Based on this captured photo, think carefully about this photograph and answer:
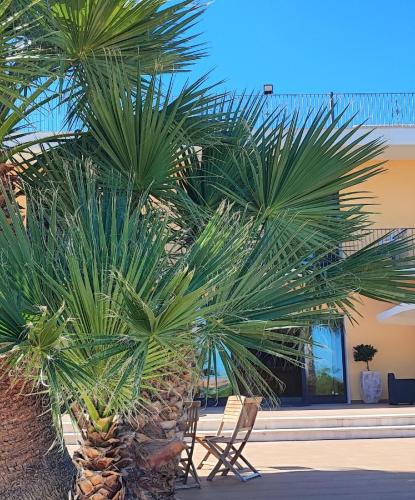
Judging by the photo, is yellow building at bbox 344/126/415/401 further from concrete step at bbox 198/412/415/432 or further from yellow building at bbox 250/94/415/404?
concrete step at bbox 198/412/415/432

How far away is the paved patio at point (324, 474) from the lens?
5.87 metres

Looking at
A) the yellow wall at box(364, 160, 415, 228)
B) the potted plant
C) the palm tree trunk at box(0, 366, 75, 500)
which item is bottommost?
the potted plant

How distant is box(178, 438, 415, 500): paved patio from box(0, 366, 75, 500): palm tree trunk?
1955 mm

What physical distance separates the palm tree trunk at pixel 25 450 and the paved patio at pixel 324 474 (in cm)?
195

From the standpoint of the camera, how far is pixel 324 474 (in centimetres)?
703

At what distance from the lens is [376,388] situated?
16188 mm

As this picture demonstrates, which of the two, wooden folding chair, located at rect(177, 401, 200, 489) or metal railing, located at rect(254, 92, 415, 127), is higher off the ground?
metal railing, located at rect(254, 92, 415, 127)

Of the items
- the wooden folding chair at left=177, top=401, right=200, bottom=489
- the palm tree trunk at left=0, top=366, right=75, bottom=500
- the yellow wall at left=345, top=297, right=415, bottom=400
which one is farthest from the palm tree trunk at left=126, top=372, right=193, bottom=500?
the yellow wall at left=345, top=297, right=415, bottom=400

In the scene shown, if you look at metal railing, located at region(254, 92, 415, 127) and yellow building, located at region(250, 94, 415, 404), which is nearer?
metal railing, located at region(254, 92, 415, 127)

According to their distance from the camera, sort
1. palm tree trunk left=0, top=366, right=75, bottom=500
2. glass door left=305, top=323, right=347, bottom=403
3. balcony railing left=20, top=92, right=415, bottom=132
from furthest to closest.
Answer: glass door left=305, top=323, right=347, bottom=403 < balcony railing left=20, top=92, right=415, bottom=132 < palm tree trunk left=0, top=366, right=75, bottom=500

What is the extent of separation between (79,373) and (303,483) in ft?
A: 14.1

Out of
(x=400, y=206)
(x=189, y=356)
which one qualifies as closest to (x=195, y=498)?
(x=189, y=356)

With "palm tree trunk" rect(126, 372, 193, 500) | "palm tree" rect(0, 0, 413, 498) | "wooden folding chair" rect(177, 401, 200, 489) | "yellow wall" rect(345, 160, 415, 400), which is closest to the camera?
"palm tree" rect(0, 0, 413, 498)

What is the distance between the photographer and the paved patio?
5.87 meters
